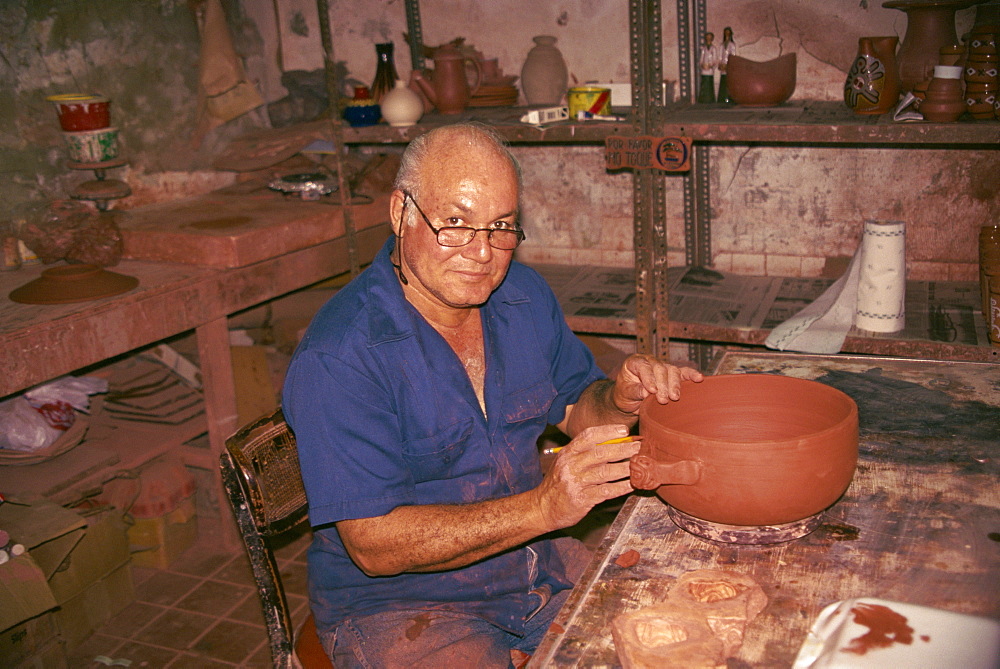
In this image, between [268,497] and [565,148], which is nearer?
[268,497]

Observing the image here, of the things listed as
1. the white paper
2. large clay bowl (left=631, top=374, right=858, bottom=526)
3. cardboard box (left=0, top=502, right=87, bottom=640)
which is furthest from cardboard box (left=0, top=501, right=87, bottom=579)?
the white paper

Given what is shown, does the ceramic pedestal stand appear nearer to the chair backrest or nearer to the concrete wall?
the concrete wall

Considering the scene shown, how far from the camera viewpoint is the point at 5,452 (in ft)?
9.87

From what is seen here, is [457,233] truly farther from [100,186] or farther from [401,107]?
[100,186]

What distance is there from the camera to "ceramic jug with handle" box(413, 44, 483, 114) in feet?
11.8

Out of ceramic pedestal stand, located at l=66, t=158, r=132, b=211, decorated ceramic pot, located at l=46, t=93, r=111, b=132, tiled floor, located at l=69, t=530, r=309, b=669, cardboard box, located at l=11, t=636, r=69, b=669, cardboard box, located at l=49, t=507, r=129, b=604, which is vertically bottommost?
tiled floor, located at l=69, t=530, r=309, b=669

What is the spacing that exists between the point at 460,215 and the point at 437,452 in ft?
1.62

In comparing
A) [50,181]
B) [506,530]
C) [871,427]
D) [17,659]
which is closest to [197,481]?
[17,659]

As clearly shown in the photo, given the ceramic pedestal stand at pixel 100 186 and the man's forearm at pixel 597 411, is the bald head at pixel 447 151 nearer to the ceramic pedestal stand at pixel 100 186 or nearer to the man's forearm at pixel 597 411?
the man's forearm at pixel 597 411

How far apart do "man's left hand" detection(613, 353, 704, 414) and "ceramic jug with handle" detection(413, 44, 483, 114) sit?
2157 millimetres

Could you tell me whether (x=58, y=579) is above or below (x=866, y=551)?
below

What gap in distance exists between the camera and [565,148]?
160 inches

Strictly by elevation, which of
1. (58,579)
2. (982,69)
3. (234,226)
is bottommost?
(58,579)

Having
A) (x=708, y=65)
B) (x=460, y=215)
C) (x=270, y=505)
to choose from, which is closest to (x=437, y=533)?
(x=270, y=505)
